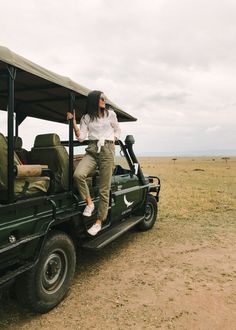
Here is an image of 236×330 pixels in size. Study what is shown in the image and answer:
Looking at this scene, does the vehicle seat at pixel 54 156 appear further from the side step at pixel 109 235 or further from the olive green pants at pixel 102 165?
the side step at pixel 109 235

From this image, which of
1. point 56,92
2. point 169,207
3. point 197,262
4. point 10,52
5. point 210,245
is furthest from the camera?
point 169,207

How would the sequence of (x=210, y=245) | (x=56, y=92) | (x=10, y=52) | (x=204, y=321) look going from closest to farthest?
(x=10, y=52), (x=204, y=321), (x=56, y=92), (x=210, y=245)

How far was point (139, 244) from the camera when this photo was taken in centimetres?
640

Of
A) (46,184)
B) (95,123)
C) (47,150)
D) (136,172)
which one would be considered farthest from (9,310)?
(136,172)

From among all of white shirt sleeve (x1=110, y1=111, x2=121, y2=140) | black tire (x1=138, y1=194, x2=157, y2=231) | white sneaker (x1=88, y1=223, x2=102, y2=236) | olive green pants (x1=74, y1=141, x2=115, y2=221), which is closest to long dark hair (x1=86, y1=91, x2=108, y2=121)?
white shirt sleeve (x1=110, y1=111, x2=121, y2=140)

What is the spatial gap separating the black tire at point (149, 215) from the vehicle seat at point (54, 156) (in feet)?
10.1

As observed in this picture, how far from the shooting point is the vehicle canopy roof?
3.45 m

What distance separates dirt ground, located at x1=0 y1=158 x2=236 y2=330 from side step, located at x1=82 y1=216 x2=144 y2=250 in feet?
1.38

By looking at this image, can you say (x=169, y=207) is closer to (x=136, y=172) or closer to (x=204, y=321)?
(x=136, y=172)

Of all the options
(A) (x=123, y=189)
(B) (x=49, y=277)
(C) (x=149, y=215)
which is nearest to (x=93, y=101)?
(A) (x=123, y=189)

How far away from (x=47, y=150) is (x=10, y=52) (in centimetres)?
157

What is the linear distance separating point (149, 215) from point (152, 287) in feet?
10.2

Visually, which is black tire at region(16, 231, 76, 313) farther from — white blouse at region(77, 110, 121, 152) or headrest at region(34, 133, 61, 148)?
white blouse at region(77, 110, 121, 152)

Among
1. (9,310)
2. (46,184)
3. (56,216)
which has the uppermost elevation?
(46,184)
